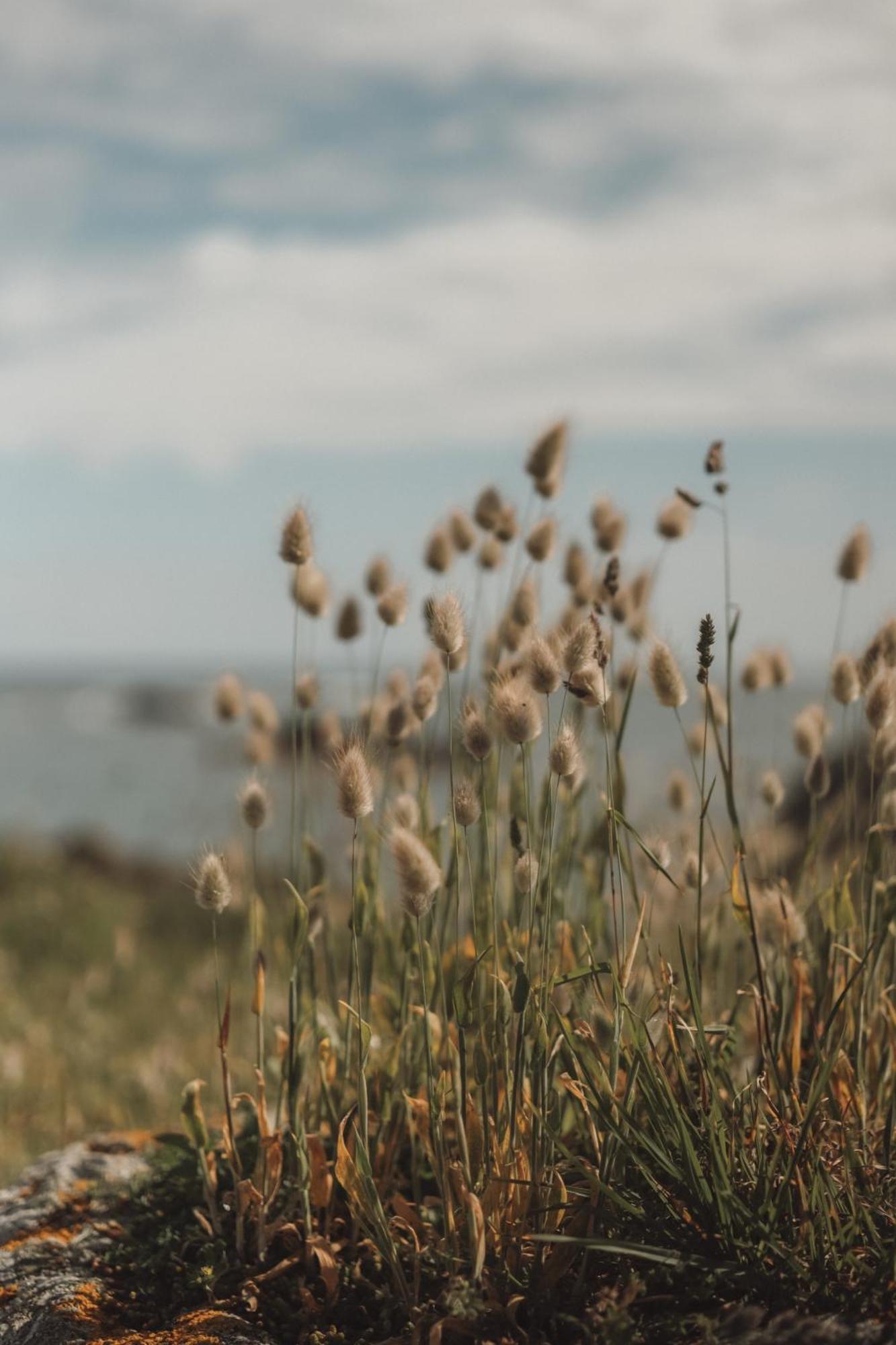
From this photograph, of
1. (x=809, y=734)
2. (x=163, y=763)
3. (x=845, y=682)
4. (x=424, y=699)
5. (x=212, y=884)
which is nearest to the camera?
(x=212, y=884)

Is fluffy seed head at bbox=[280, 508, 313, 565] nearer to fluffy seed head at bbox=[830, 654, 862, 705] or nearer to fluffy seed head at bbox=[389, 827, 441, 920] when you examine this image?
fluffy seed head at bbox=[389, 827, 441, 920]

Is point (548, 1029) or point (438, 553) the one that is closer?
point (548, 1029)

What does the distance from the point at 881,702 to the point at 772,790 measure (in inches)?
22.4

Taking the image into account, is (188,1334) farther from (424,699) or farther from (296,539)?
(296,539)

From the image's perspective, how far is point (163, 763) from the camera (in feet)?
133

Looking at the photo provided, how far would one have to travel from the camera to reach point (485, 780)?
302cm

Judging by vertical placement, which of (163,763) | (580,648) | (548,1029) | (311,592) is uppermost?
(311,592)

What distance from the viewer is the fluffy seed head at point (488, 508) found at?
10.1 ft

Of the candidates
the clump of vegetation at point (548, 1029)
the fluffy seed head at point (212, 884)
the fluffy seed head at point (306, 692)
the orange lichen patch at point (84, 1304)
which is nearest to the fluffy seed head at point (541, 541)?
the clump of vegetation at point (548, 1029)

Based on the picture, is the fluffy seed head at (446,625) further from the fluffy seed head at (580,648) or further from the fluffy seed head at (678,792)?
the fluffy seed head at (678,792)

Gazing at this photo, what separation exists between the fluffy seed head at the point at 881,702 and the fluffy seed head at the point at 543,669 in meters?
0.63

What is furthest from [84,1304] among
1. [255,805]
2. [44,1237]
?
[255,805]

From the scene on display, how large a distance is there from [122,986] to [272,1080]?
4.13 meters

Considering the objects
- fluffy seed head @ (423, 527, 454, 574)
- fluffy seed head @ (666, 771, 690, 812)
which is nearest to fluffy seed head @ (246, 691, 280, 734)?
fluffy seed head @ (423, 527, 454, 574)
